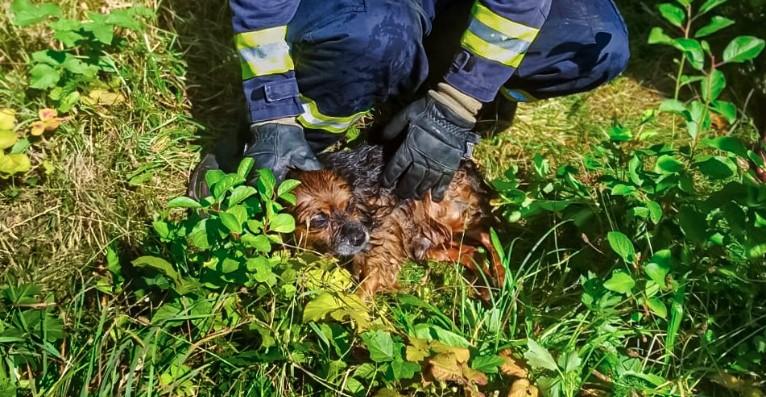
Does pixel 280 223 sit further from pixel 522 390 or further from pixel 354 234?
pixel 522 390

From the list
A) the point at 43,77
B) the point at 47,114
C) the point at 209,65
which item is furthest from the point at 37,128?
the point at 209,65

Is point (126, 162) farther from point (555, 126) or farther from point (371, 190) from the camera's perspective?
point (555, 126)

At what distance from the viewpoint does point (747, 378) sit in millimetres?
2352

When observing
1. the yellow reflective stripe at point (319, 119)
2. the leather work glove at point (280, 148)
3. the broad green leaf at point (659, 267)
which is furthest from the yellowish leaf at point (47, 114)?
the broad green leaf at point (659, 267)

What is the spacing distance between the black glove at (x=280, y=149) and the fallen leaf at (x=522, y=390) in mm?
1045

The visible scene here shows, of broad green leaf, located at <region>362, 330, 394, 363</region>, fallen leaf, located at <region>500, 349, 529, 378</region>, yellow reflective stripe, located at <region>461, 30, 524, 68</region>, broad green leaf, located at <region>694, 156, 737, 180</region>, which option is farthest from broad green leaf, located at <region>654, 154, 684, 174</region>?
broad green leaf, located at <region>362, 330, 394, 363</region>

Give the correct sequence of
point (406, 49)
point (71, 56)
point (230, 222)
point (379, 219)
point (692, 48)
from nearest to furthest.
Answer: point (230, 222) → point (692, 48) → point (406, 49) → point (379, 219) → point (71, 56)

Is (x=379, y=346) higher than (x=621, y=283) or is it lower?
lower

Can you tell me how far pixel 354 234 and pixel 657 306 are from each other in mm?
1025

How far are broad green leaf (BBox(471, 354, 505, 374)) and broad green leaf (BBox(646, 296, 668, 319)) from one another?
468 mm

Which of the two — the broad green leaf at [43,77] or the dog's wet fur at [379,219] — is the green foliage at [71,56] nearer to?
the broad green leaf at [43,77]

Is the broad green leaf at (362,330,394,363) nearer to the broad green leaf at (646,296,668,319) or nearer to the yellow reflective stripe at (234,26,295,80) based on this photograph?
the broad green leaf at (646,296,668,319)

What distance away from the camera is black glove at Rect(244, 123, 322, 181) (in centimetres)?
268

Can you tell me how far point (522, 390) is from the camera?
2.16 metres
